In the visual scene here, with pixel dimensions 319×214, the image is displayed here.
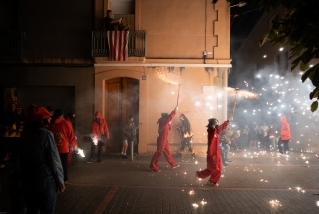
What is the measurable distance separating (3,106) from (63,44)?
353 cm

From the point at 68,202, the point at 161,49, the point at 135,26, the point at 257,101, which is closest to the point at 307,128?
the point at 257,101

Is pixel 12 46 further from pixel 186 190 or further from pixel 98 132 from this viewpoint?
pixel 186 190

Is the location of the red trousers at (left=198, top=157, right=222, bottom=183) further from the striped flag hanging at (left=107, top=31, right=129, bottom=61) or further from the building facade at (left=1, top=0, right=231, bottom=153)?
the striped flag hanging at (left=107, top=31, right=129, bottom=61)

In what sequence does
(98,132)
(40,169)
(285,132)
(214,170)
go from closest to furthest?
(40,169), (214,170), (98,132), (285,132)

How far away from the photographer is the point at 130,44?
14.2 m

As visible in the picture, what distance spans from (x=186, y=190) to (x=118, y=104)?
7.16 metres

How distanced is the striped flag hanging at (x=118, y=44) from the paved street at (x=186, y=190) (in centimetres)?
426

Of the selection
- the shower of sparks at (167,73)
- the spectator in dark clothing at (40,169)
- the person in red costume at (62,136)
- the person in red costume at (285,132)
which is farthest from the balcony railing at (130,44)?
the spectator in dark clothing at (40,169)

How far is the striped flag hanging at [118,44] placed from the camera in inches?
543

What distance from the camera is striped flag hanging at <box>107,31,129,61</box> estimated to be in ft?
A: 45.3

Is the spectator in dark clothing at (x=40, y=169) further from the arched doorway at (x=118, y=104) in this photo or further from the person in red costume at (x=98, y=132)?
the arched doorway at (x=118, y=104)

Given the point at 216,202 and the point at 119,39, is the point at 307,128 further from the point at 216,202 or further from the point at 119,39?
the point at 216,202

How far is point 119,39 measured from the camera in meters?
13.8

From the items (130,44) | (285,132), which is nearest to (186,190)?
(130,44)
